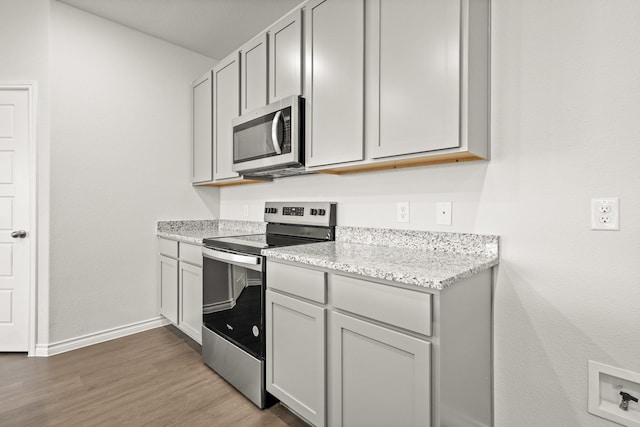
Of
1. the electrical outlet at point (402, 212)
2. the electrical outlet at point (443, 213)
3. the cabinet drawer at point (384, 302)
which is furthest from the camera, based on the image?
the electrical outlet at point (402, 212)

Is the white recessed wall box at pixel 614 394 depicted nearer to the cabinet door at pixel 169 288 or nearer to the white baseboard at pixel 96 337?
the cabinet door at pixel 169 288

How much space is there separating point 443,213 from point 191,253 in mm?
1864

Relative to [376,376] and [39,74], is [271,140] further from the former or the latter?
[39,74]

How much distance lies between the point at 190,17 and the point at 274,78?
3.56 feet

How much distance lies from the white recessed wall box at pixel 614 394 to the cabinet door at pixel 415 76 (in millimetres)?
1048

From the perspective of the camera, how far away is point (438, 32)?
55.3 inches

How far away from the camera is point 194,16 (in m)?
2.66

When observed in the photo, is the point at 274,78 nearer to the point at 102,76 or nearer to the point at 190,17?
the point at 190,17

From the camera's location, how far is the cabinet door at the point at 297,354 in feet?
4.91

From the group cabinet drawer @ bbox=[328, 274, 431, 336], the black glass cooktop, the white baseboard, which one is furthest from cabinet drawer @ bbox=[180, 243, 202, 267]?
cabinet drawer @ bbox=[328, 274, 431, 336]

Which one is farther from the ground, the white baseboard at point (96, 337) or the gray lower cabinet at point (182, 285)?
the gray lower cabinet at point (182, 285)

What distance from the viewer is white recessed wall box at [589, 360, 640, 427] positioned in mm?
1202

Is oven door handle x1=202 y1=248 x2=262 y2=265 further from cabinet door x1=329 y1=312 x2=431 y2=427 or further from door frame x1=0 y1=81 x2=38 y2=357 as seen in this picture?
door frame x1=0 y1=81 x2=38 y2=357

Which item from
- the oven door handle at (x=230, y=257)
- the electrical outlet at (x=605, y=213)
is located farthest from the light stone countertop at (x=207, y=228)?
the electrical outlet at (x=605, y=213)
